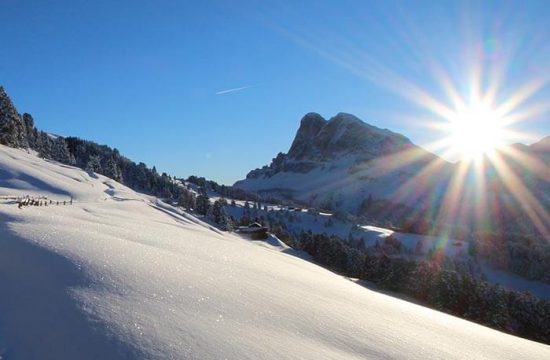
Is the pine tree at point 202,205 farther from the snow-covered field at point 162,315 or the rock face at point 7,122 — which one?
the snow-covered field at point 162,315

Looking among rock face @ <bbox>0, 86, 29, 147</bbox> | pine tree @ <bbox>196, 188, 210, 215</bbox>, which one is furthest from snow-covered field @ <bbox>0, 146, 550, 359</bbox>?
pine tree @ <bbox>196, 188, 210, 215</bbox>

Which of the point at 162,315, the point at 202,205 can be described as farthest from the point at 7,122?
the point at 162,315

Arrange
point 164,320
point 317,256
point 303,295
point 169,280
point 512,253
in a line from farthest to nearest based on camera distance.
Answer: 1. point 512,253
2. point 317,256
3. point 303,295
4. point 169,280
5. point 164,320

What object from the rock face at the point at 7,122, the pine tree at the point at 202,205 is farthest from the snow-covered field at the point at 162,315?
the pine tree at the point at 202,205

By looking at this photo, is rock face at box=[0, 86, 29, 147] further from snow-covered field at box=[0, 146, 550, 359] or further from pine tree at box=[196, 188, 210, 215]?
snow-covered field at box=[0, 146, 550, 359]

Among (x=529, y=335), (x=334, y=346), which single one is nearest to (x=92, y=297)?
(x=334, y=346)

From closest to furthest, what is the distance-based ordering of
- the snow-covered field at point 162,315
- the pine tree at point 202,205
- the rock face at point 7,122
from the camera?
the snow-covered field at point 162,315 < the rock face at point 7,122 < the pine tree at point 202,205

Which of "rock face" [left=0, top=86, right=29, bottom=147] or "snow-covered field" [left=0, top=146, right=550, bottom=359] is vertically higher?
"rock face" [left=0, top=86, right=29, bottom=147]

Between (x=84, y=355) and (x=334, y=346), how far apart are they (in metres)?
4.95

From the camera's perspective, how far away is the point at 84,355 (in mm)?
5938

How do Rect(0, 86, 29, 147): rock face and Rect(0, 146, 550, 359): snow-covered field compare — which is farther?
Rect(0, 86, 29, 147): rock face

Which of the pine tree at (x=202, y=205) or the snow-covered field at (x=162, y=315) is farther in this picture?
the pine tree at (x=202, y=205)

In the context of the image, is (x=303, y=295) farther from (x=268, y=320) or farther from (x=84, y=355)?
(x=84, y=355)

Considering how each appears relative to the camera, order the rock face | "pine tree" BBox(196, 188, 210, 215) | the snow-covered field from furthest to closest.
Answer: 1. "pine tree" BBox(196, 188, 210, 215)
2. the rock face
3. the snow-covered field
